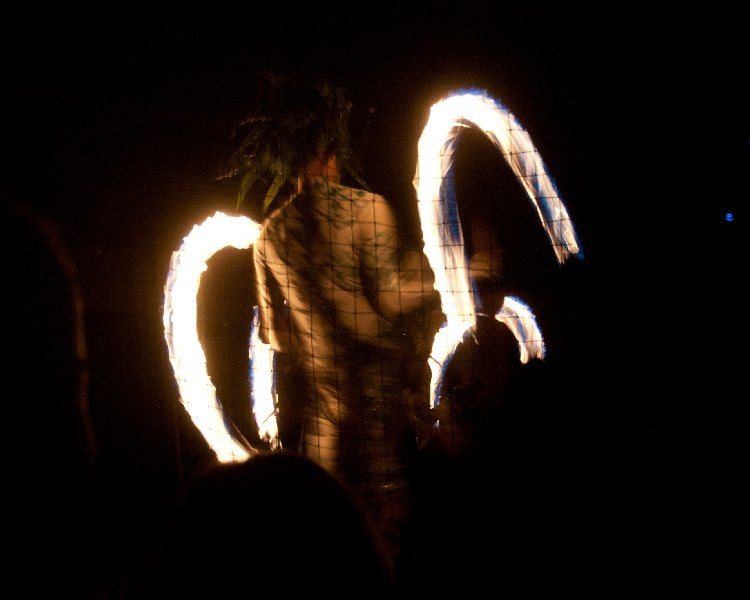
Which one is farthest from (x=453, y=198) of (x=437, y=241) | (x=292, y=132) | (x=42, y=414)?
(x=42, y=414)

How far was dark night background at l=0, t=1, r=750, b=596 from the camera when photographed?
2703 mm

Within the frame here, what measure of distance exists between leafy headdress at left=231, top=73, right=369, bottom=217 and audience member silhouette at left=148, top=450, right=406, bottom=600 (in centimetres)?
186

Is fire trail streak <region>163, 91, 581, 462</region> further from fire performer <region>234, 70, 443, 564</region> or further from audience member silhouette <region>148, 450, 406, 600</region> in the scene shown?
audience member silhouette <region>148, 450, 406, 600</region>

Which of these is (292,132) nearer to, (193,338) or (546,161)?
(193,338)

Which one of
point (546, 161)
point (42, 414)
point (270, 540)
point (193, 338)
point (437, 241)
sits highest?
point (546, 161)

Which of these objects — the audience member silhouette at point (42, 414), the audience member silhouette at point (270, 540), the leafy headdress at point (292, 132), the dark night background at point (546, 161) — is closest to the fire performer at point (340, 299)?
the leafy headdress at point (292, 132)

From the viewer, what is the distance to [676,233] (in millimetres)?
2777

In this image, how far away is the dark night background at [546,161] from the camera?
2703 mm

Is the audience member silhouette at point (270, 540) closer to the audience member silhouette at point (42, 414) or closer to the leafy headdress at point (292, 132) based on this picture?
the audience member silhouette at point (42, 414)

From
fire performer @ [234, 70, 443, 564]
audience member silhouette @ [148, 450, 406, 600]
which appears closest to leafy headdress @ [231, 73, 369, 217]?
fire performer @ [234, 70, 443, 564]

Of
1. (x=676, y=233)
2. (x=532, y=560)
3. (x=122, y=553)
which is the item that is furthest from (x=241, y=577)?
(x=676, y=233)

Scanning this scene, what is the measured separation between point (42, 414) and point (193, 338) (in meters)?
1.55

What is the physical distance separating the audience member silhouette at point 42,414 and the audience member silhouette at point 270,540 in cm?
36

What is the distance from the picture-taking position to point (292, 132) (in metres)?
2.60
